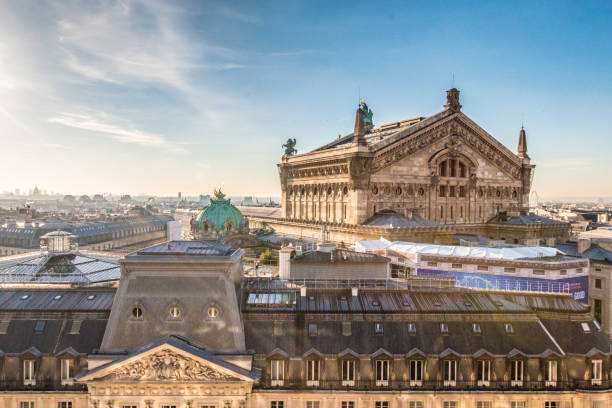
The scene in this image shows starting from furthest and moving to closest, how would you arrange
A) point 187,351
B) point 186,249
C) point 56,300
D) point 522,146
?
point 522,146 < point 186,249 < point 56,300 < point 187,351

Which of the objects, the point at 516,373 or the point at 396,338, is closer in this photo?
the point at 516,373

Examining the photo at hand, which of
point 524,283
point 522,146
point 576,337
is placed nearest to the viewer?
point 576,337

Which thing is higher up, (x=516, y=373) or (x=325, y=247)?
(x=325, y=247)

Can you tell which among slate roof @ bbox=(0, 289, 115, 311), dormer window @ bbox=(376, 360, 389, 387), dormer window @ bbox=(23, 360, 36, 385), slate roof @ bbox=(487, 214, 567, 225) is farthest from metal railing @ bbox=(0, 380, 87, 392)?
slate roof @ bbox=(487, 214, 567, 225)

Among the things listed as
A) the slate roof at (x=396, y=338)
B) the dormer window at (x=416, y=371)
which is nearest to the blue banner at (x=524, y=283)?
the slate roof at (x=396, y=338)

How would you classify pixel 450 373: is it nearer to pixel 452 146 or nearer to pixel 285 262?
pixel 285 262

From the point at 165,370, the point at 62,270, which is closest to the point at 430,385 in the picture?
the point at 165,370

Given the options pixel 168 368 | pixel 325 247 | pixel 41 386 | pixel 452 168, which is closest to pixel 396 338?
pixel 168 368

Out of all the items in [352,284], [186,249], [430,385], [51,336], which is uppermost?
[186,249]
